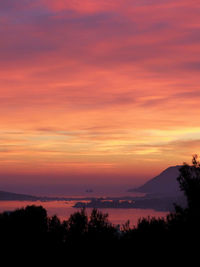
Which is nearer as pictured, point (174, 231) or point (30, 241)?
point (174, 231)

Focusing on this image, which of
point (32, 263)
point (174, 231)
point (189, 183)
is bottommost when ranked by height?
point (32, 263)

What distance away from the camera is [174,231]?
48.2 metres

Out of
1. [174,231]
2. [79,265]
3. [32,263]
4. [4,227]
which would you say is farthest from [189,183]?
[4,227]

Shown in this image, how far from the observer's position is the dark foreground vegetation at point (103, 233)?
47.3 meters

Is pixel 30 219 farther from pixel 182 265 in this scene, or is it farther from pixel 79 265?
pixel 182 265

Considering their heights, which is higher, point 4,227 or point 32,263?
point 4,227

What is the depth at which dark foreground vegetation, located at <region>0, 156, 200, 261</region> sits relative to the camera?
155 ft

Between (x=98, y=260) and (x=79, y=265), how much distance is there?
2.05 m

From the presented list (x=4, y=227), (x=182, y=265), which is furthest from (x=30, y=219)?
(x=182, y=265)

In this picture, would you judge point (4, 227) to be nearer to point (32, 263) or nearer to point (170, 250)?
point (32, 263)

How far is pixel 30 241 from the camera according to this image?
5859 cm

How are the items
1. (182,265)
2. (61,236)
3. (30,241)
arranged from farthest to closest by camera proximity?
(61,236) → (30,241) → (182,265)

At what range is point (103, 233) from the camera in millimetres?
56281

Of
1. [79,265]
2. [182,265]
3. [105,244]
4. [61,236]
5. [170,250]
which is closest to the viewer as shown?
[182,265]
